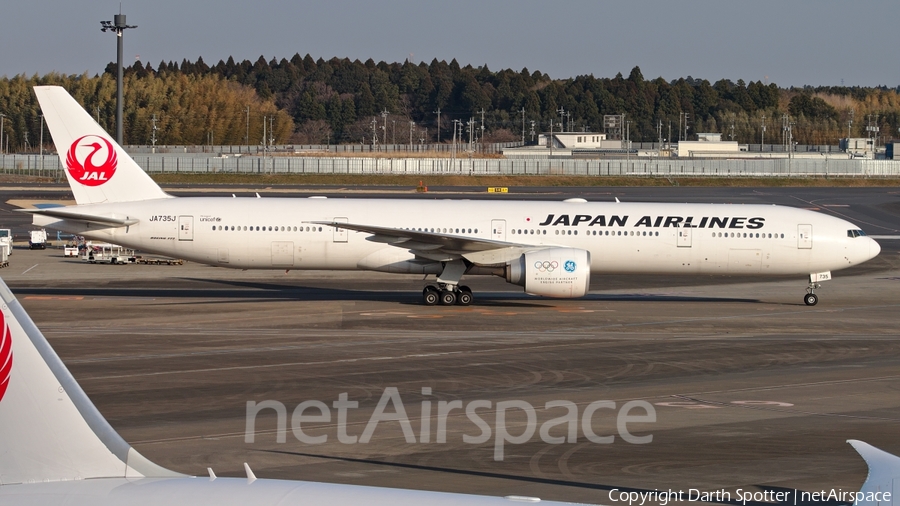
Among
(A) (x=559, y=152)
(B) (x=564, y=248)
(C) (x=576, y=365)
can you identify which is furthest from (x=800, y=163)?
(C) (x=576, y=365)

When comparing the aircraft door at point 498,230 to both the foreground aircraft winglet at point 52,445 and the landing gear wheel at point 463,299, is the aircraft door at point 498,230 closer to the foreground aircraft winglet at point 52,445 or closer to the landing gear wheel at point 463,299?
the landing gear wheel at point 463,299

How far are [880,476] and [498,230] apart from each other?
2417 cm

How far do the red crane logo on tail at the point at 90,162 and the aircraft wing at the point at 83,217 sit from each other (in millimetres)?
1543

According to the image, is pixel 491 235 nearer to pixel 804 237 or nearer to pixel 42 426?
pixel 804 237

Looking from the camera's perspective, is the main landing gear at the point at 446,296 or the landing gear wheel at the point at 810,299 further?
the landing gear wheel at the point at 810,299

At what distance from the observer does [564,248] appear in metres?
28.8

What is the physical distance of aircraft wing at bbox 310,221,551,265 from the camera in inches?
1123

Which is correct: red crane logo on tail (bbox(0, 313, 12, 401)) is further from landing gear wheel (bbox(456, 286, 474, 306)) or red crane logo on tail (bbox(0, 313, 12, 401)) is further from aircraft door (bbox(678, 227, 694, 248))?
aircraft door (bbox(678, 227, 694, 248))

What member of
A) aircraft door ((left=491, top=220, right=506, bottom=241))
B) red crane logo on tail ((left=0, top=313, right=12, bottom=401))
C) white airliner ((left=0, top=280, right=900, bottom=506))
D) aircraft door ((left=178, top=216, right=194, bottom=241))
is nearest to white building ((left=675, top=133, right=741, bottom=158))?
aircraft door ((left=491, top=220, right=506, bottom=241))

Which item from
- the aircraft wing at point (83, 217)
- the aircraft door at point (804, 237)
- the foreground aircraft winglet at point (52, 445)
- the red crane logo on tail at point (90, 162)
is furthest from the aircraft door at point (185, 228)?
the foreground aircraft winglet at point (52, 445)

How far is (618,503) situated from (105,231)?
22.0 meters

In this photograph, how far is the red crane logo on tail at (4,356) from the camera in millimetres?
6969

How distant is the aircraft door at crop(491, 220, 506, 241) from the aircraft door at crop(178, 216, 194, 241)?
9.03 metres

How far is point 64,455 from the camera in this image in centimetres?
689
